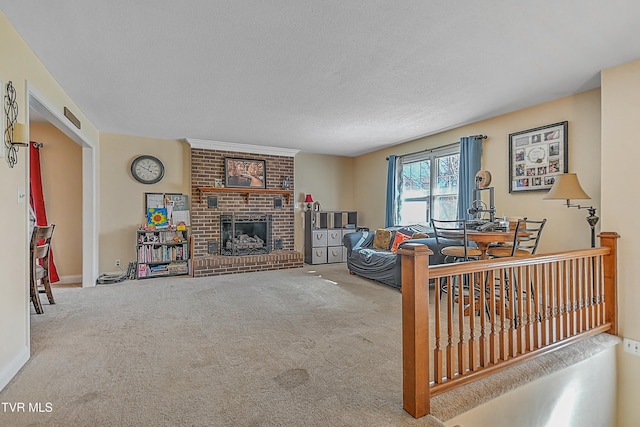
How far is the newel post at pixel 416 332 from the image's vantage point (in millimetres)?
1627

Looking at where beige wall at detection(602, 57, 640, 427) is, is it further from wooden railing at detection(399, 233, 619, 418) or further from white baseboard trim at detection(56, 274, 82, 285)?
white baseboard trim at detection(56, 274, 82, 285)

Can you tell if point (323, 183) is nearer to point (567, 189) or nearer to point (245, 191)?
point (245, 191)

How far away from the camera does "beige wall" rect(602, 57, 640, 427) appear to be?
2672 millimetres

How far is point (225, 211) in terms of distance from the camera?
596 centimetres

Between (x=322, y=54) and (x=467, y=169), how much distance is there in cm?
293

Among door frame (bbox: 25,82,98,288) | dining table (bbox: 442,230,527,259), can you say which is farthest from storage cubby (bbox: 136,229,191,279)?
dining table (bbox: 442,230,527,259)

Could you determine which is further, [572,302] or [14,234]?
[572,302]

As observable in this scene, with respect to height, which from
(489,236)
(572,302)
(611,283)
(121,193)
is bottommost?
(572,302)

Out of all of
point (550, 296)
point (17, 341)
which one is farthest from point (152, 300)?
point (550, 296)

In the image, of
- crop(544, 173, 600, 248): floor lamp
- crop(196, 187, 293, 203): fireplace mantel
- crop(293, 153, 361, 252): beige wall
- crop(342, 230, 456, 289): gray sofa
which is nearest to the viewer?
crop(544, 173, 600, 248): floor lamp

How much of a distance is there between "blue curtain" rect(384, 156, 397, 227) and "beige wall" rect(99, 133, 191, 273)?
161 inches

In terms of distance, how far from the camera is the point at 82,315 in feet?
10.7

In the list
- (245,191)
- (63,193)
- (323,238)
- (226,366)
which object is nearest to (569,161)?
(226,366)

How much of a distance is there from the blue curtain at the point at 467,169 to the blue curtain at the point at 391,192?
152 centimetres
